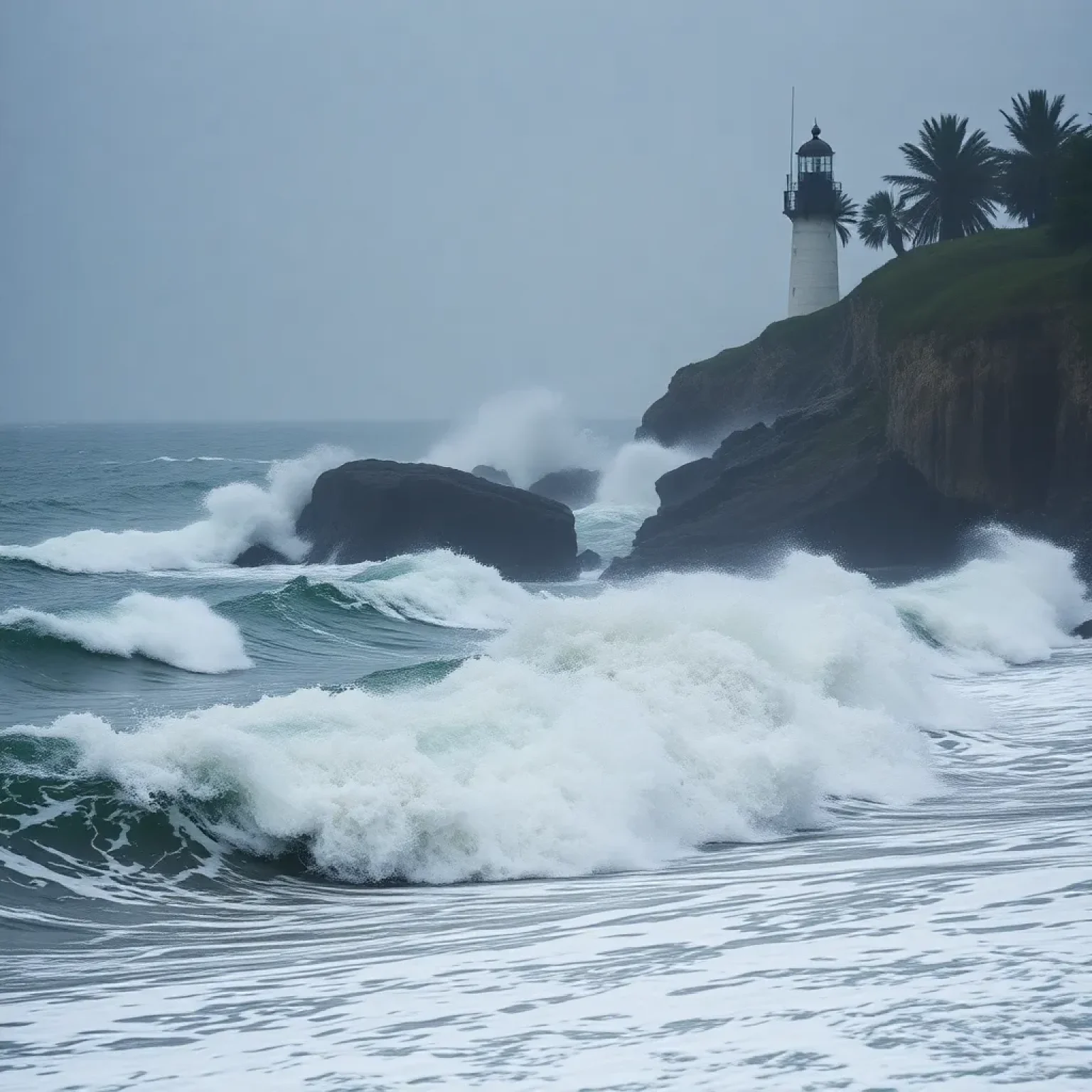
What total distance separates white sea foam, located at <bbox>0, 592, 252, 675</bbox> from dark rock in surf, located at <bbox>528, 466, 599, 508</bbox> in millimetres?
33742

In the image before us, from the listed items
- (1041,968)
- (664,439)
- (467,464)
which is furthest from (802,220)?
(1041,968)

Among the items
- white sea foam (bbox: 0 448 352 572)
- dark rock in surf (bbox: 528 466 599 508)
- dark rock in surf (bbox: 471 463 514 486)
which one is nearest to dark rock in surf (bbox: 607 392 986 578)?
white sea foam (bbox: 0 448 352 572)

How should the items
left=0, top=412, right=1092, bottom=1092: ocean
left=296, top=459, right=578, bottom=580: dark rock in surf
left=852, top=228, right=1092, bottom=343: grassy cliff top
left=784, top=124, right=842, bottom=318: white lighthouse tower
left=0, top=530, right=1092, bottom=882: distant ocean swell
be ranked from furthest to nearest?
left=784, top=124, right=842, bottom=318: white lighthouse tower < left=296, top=459, right=578, bottom=580: dark rock in surf < left=852, top=228, right=1092, bottom=343: grassy cliff top < left=0, top=530, right=1092, bottom=882: distant ocean swell < left=0, top=412, right=1092, bottom=1092: ocean

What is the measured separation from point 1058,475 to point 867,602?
413 inches

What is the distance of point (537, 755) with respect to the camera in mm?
11383

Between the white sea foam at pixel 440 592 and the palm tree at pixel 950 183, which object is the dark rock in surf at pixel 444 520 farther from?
the palm tree at pixel 950 183

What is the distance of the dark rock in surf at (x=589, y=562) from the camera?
37469 mm

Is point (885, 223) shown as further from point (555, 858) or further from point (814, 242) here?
point (555, 858)

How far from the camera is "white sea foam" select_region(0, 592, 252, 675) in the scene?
19.0 meters

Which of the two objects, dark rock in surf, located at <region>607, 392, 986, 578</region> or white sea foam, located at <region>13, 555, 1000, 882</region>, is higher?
dark rock in surf, located at <region>607, 392, 986, 578</region>

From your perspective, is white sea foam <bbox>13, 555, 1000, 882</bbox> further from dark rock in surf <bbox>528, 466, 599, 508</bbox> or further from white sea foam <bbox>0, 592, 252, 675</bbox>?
dark rock in surf <bbox>528, 466, 599, 508</bbox>

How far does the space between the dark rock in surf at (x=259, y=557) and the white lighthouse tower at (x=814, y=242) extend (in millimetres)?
21080

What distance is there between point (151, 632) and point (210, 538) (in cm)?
1955

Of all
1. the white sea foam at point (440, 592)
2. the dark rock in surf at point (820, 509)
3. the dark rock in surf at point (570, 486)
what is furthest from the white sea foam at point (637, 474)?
the white sea foam at point (440, 592)
